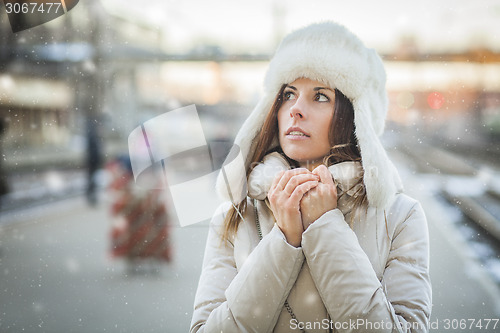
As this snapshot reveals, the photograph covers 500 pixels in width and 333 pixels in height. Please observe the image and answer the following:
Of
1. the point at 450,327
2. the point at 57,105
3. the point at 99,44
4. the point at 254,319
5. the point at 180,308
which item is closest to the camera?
the point at 254,319

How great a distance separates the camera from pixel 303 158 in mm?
1147

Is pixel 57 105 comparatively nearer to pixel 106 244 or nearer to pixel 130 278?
pixel 106 244

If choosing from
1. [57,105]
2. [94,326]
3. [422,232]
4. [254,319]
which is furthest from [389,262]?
[57,105]

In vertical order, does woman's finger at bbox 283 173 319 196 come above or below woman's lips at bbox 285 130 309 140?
below

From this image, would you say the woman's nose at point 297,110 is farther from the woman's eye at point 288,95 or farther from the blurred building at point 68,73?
the blurred building at point 68,73

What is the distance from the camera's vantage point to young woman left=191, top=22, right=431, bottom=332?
0.96m

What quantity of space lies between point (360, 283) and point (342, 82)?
54 cm

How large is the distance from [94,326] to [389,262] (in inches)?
106

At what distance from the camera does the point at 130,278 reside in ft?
13.9

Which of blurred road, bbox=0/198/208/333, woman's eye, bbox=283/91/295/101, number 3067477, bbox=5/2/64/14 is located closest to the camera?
woman's eye, bbox=283/91/295/101

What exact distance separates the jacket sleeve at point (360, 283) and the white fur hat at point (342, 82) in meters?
0.16

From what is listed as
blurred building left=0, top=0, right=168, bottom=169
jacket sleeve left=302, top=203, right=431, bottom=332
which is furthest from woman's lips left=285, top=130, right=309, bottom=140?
blurred building left=0, top=0, right=168, bottom=169

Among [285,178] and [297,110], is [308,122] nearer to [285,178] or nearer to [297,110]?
[297,110]

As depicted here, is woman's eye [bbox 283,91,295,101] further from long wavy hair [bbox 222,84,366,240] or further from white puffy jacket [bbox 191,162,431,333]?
white puffy jacket [bbox 191,162,431,333]
